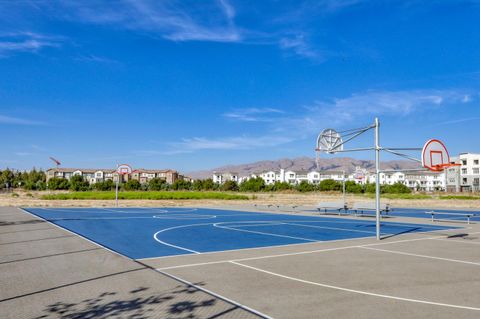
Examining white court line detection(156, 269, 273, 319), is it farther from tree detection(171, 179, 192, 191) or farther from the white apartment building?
tree detection(171, 179, 192, 191)

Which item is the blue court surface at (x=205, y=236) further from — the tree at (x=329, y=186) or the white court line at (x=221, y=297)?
the tree at (x=329, y=186)

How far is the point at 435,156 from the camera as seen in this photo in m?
16.4

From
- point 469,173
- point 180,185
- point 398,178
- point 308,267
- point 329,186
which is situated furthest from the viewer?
point 398,178

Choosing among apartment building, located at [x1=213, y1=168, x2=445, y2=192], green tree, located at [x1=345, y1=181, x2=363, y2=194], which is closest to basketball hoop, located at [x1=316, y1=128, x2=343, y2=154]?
green tree, located at [x1=345, y1=181, x2=363, y2=194]

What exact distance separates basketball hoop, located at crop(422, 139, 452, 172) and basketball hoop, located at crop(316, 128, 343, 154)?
445 centimetres

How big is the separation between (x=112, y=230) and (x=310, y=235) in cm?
960

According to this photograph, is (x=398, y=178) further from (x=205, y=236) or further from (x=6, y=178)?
(x=205, y=236)

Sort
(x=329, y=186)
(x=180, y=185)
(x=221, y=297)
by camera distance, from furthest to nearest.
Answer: (x=180, y=185)
(x=329, y=186)
(x=221, y=297)

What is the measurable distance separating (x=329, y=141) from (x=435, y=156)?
5.17m

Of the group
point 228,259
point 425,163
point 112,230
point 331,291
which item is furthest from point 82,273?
point 425,163

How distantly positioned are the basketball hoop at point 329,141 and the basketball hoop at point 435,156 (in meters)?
4.45

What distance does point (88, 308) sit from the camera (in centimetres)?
717

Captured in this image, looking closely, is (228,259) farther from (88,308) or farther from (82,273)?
(88,308)


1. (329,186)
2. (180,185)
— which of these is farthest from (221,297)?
(180,185)
